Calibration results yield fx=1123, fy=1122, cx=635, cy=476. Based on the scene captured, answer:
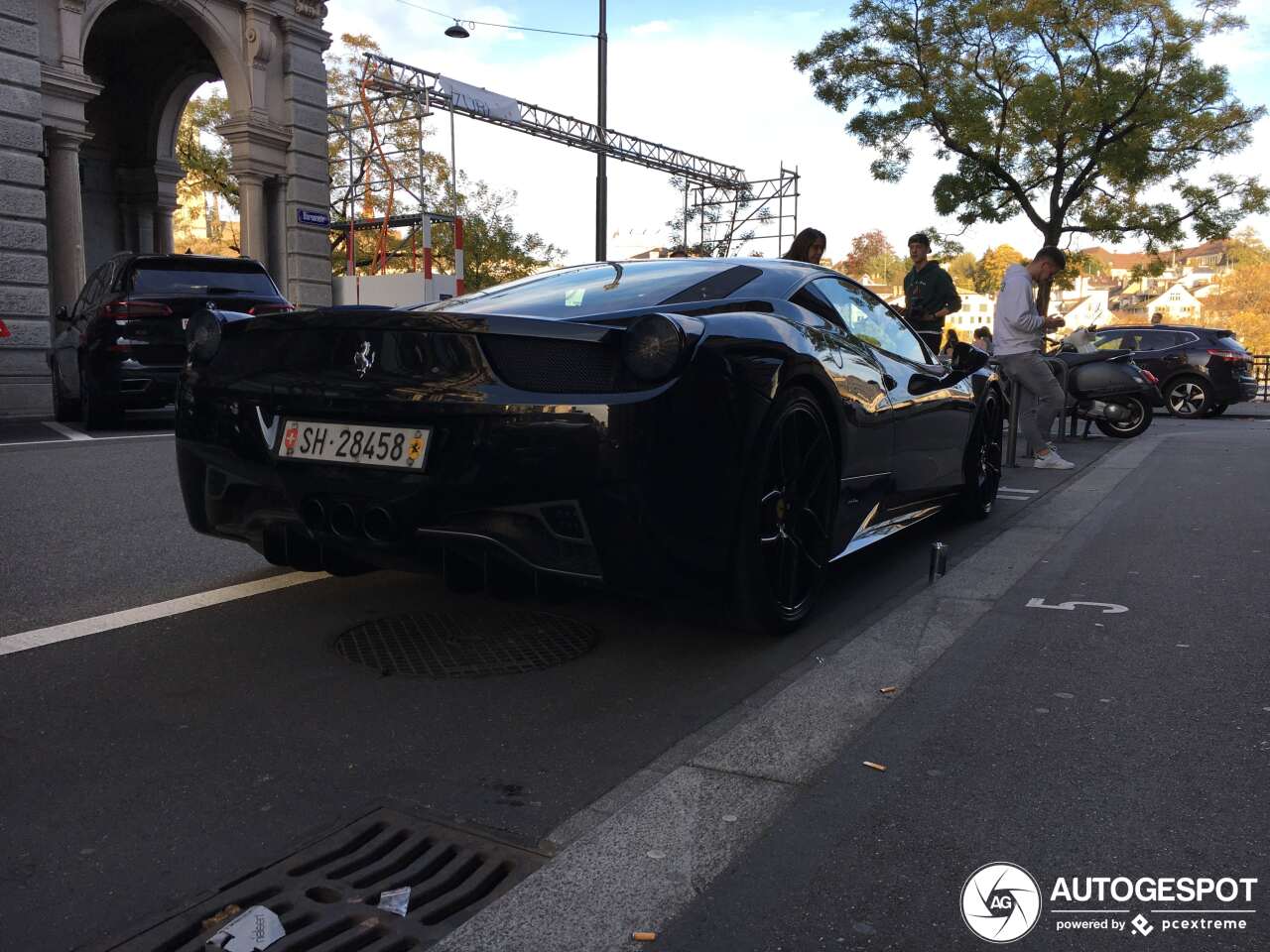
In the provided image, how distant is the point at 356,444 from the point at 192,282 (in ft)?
27.2

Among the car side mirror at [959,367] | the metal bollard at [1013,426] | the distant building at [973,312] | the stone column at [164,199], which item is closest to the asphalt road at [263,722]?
the car side mirror at [959,367]

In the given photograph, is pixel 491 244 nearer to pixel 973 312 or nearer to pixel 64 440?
pixel 64 440

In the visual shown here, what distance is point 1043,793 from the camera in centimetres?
249

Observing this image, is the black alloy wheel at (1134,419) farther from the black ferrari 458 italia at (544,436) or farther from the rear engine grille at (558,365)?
the rear engine grille at (558,365)

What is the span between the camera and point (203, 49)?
23.2 m

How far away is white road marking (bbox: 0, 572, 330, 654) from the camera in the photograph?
353cm

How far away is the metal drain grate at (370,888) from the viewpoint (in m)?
1.92

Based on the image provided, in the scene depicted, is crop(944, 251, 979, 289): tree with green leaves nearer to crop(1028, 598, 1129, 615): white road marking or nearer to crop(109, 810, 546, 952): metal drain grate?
crop(1028, 598, 1129, 615): white road marking

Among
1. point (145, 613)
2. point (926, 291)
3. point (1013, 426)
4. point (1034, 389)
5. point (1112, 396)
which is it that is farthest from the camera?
point (1112, 396)

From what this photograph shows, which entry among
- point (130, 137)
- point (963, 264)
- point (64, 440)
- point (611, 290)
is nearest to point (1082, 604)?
point (611, 290)

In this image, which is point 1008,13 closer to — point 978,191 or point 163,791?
point 978,191

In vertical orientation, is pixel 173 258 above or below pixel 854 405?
above

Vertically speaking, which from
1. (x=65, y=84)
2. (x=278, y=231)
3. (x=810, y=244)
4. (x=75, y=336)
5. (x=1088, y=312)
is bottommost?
(x=75, y=336)

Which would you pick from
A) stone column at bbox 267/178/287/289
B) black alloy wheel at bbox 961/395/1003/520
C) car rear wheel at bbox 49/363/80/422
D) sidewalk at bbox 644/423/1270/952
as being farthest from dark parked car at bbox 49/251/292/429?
stone column at bbox 267/178/287/289
